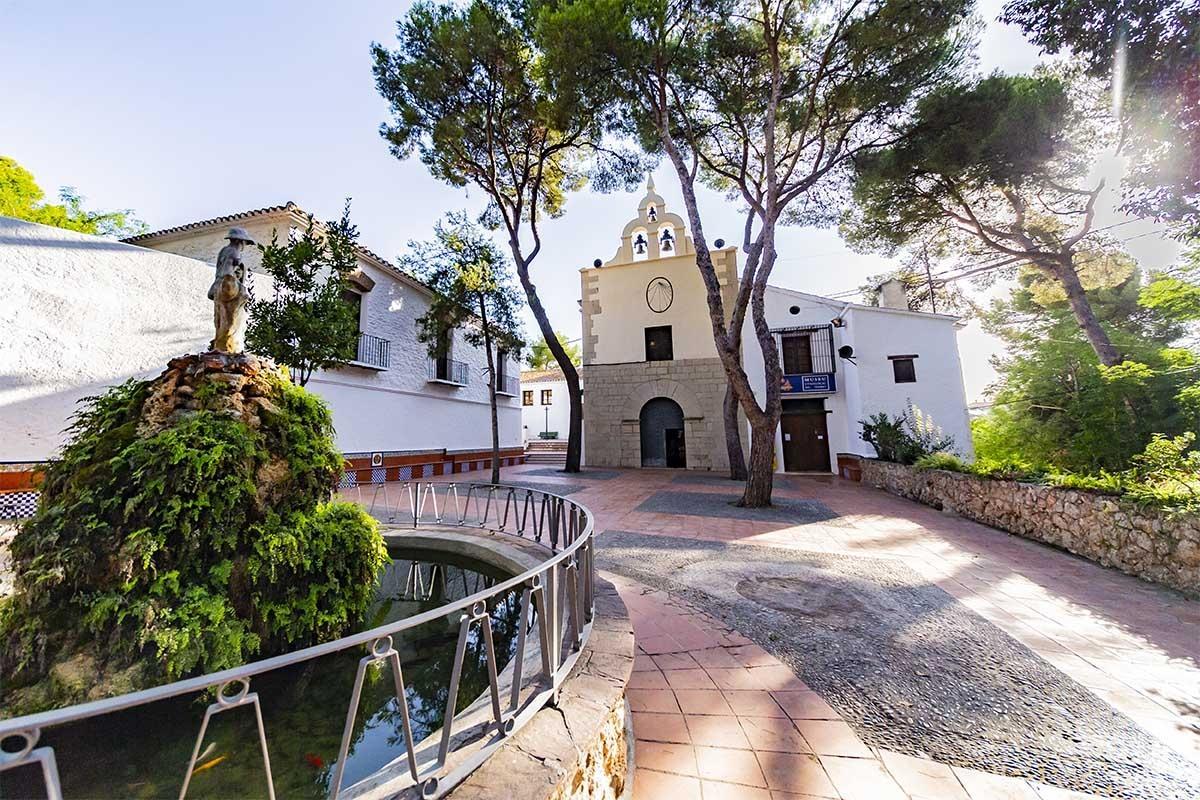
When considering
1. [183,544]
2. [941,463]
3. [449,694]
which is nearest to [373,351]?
[183,544]

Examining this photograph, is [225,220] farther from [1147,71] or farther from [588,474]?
[1147,71]

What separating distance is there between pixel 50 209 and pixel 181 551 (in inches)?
758

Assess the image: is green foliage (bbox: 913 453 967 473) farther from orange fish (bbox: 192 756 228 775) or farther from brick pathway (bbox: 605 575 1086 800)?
orange fish (bbox: 192 756 228 775)

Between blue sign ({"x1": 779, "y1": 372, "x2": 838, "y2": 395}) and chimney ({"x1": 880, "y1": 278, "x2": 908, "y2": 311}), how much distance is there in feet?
9.20

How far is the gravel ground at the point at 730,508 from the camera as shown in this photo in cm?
600

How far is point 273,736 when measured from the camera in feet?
6.09

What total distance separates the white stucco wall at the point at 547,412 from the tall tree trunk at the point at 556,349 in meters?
11.9

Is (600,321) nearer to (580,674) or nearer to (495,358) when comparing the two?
(495,358)

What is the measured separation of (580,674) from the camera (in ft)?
5.67

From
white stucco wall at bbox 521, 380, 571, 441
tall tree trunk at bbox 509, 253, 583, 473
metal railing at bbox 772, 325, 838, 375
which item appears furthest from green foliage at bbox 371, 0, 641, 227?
white stucco wall at bbox 521, 380, 571, 441

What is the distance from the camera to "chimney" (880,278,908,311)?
11.8 m

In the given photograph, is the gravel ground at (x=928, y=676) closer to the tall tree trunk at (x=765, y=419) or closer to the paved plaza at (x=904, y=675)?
the paved plaza at (x=904, y=675)

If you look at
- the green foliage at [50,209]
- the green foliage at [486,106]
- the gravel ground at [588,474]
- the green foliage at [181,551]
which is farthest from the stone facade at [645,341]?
the green foliage at [50,209]

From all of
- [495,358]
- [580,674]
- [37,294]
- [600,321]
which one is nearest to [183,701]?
[580,674]
